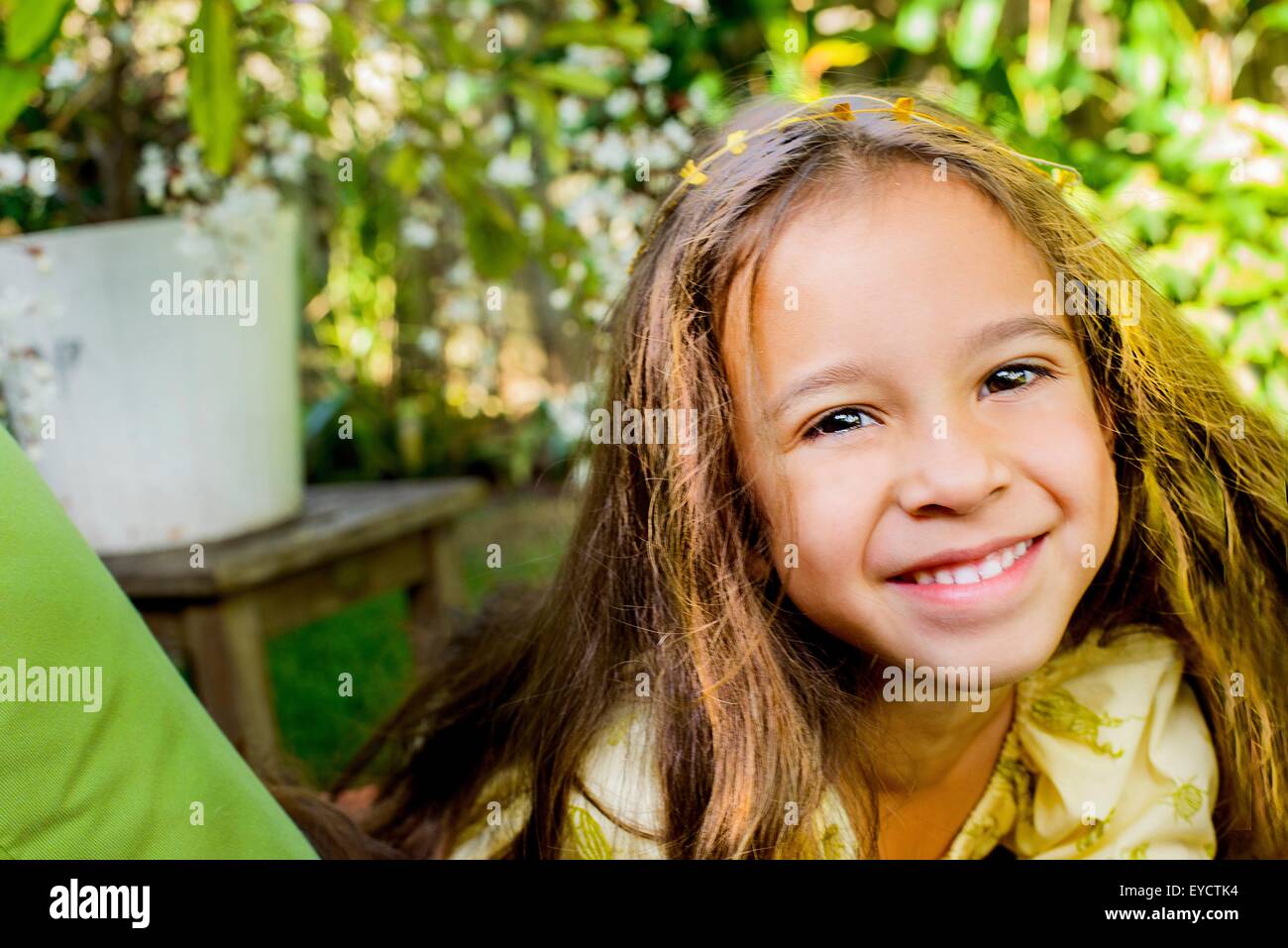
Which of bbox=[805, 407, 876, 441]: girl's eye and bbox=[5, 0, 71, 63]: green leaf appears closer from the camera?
bbox=[805, 407, 876, 441]: girl's eye

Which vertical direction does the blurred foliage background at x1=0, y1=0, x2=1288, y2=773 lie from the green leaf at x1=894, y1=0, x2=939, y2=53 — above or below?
below

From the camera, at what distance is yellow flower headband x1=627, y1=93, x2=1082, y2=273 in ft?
3.45

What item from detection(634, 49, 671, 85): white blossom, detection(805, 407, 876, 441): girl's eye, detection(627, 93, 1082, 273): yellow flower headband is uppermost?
detection(634, 49, 671, 85): white blossom

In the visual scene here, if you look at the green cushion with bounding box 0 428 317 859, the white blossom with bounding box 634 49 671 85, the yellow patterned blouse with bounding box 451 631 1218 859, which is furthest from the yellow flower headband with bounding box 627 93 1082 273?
the white blossom with bounding box 634 49 671 85

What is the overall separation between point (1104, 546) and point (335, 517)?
112 cm

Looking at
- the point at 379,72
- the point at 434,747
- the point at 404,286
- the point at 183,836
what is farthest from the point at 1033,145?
the point at 404,286

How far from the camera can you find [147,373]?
5.10 ft

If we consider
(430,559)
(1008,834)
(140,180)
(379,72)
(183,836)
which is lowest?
(1008,834)

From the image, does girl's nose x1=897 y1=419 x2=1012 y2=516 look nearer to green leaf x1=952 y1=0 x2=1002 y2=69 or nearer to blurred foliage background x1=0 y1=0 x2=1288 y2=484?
blurred foliage background x1=0 y1=0 x2=1288 y2=484

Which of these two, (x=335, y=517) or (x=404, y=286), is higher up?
(x=404, y=286)

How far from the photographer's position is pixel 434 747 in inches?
52.4

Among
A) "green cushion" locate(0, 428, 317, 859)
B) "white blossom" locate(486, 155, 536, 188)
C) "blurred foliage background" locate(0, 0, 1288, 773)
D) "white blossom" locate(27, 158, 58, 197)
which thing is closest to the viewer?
"green cushion" locate(0, 428, 317, 859)

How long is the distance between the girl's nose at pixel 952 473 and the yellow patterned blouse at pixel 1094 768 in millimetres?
322
